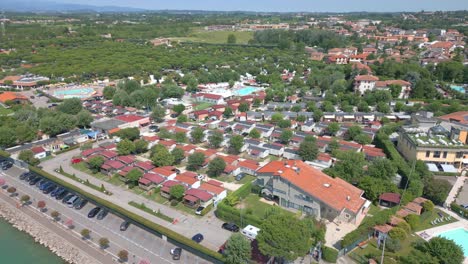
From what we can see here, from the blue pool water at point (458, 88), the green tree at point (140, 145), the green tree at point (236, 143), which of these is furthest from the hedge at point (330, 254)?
the blue pool water at point (458, 88)

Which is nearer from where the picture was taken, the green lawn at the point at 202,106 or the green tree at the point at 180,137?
the green tree at the point at 180,137

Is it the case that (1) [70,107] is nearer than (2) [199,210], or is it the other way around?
(2) [199,210]

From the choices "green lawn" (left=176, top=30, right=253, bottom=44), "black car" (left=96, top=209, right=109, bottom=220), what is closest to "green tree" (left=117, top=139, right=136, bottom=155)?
"black car" (left=96, top=209, right=109, bottom=220)

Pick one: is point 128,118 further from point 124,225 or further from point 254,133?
point 124,225

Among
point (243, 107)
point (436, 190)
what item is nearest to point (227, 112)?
point (243, 107)

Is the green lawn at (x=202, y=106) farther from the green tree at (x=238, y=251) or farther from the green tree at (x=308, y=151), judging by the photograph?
the green tree at (x=238, y=251)

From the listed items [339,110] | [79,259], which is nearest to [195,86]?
[339,110]

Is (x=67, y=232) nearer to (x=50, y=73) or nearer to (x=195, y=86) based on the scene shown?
(x=195, y=86)
